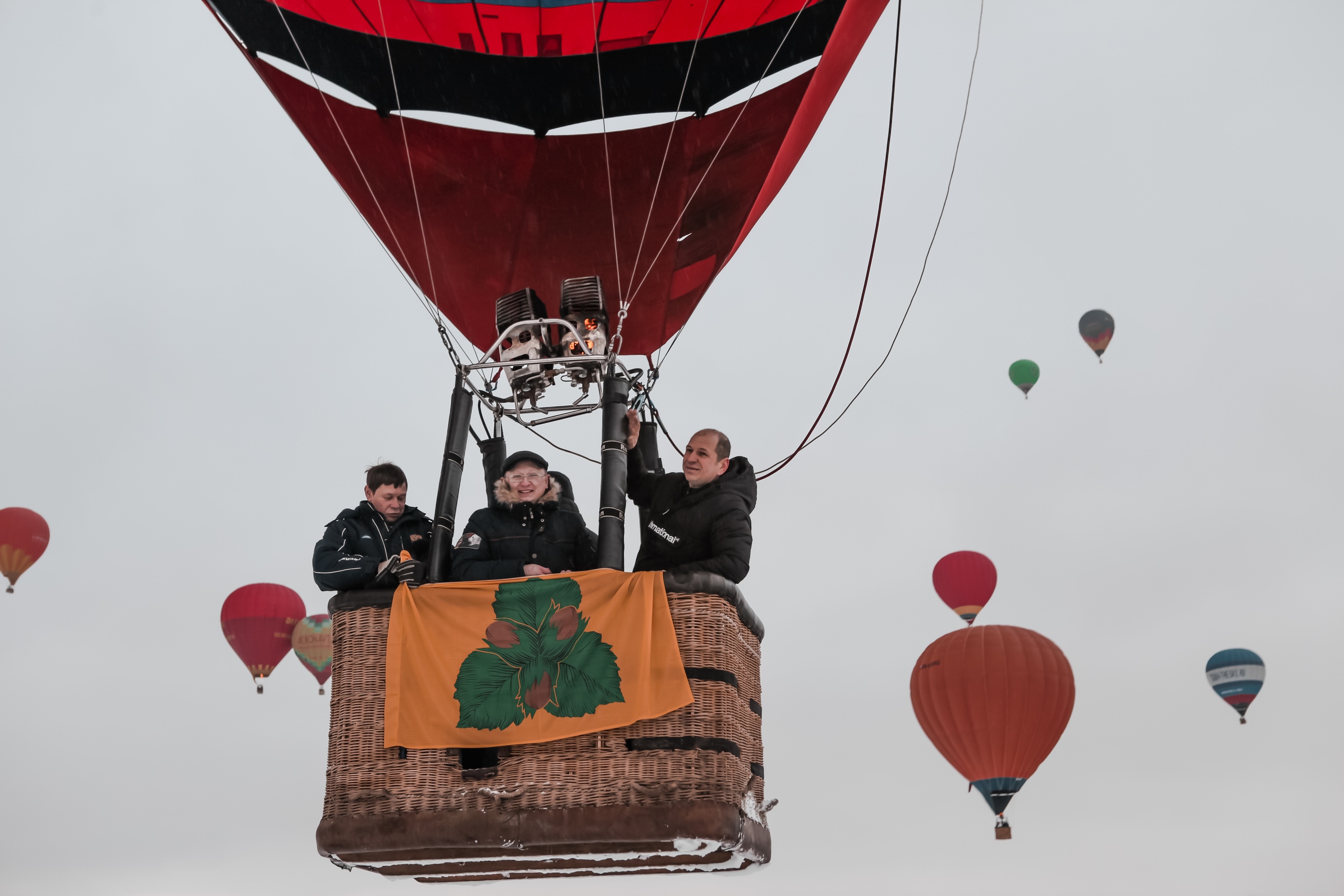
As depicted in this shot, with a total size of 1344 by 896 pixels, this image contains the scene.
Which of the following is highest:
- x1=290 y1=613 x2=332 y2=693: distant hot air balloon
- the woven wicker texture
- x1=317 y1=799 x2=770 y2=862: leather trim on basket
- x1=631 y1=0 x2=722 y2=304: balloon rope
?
x1=631 y1=0 x2=722 y2=304: balloon rope

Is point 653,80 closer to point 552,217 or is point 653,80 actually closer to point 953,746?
point 552,217

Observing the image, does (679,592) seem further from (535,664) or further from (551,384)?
(551,384)

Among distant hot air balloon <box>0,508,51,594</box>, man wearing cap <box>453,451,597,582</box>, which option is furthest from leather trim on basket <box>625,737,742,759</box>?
distant hot air balloon <box>0,508,51,594</box>

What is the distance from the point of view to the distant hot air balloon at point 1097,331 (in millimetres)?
18594

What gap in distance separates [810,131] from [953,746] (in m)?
8.45

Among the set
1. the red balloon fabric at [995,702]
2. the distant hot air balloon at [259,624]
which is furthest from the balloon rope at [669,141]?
the distant hot air balloon at [259,624]

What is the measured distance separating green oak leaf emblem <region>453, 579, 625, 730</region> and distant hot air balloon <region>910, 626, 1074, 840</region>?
9.72 meters

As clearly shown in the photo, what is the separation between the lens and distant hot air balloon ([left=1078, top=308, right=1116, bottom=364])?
18.6 meters

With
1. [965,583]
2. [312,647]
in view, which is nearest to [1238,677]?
[965,583]

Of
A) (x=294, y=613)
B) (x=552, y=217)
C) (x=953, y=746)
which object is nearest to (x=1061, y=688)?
(x=953, y=746)

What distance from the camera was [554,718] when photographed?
3.21 m

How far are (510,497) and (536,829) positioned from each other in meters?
0.81

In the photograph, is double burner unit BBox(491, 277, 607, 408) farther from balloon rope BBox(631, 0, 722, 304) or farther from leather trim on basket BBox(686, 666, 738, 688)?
balloon rope BBox(631, 0, 722, 304)

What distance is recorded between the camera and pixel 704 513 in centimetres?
353
